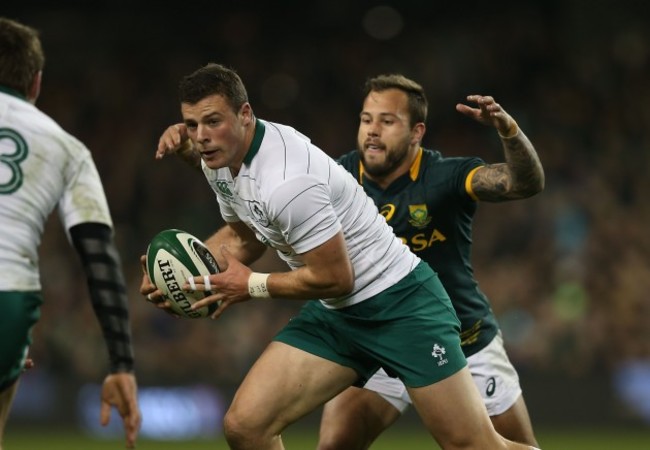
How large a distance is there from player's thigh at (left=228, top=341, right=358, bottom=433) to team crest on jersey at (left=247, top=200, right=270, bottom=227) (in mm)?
640

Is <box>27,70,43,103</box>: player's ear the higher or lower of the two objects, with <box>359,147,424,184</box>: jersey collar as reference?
higher

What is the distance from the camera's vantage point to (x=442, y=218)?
617 cm

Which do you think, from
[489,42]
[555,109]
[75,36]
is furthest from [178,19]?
[555,109]

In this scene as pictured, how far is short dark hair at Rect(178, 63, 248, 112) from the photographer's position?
5.25 m

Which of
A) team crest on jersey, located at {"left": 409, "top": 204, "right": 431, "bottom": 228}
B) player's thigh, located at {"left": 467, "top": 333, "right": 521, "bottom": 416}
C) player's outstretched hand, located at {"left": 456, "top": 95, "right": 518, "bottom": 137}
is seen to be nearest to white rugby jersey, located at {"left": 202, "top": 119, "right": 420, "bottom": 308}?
team crest on jersey, located at {"left": 409, "top": 204, "right": 431, "bottom": 228}

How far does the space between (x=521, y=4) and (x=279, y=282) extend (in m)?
→ 13.3

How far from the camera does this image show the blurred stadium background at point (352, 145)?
12883mm

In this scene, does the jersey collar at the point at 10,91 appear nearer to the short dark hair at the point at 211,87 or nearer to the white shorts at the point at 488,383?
the short dark hair at the point at 211,87

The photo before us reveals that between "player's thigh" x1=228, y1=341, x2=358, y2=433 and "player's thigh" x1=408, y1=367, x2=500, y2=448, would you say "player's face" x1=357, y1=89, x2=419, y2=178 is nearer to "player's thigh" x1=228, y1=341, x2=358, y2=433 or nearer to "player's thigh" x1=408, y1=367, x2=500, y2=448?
"player's thigh" x1=228, y1=341, x2=358, y2=433

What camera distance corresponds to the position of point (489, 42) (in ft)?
56.7

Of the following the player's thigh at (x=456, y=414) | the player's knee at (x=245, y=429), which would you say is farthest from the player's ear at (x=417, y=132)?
the player's knee at (x=245, y=429)

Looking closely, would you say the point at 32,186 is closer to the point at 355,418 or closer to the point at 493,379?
the point at 355,418

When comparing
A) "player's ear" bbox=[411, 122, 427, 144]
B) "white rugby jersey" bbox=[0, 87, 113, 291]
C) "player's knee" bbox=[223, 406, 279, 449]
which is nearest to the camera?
"white rugby jersey" bbox=[0, 87, 113, 291]

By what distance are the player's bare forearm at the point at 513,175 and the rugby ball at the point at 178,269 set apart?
4.89ft
